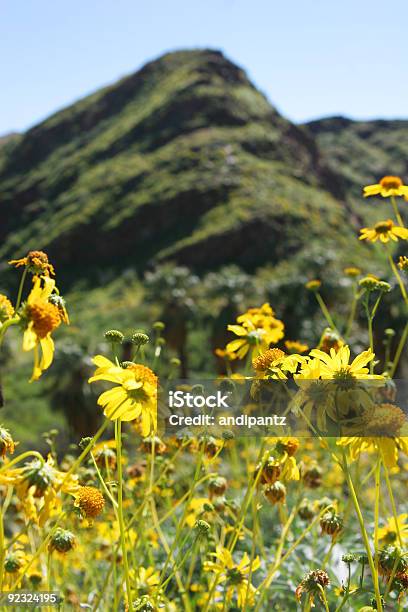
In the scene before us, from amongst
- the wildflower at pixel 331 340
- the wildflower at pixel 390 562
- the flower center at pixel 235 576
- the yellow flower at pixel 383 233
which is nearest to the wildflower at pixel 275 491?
the flower center at pixel 235 576

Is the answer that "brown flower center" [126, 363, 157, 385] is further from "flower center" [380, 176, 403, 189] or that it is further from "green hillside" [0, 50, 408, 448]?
"green hillside" [0, 50, 408, 448]

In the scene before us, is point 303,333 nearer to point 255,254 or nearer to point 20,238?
point 255,254

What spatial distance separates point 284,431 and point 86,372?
425 inches

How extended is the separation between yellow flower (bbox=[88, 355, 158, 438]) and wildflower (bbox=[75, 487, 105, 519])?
24cm

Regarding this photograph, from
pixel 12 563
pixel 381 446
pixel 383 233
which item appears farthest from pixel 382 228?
pixel 12 563

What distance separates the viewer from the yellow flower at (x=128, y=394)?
132cm

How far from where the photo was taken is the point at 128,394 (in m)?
1.37

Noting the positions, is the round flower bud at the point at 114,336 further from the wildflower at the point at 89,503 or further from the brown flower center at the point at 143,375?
the wildflower at the point at 89,503

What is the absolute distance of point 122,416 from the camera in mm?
1316

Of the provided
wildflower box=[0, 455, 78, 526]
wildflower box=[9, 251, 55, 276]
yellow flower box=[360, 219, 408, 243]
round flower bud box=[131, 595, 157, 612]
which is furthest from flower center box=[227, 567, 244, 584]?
yellow flower box=[360, 219, 408, 243]

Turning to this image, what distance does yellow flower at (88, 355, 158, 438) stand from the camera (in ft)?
4.34

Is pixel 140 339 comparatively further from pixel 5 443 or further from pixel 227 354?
pixel 227 354

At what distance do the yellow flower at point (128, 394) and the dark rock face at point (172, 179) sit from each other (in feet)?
132

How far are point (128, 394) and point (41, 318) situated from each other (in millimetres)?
313
